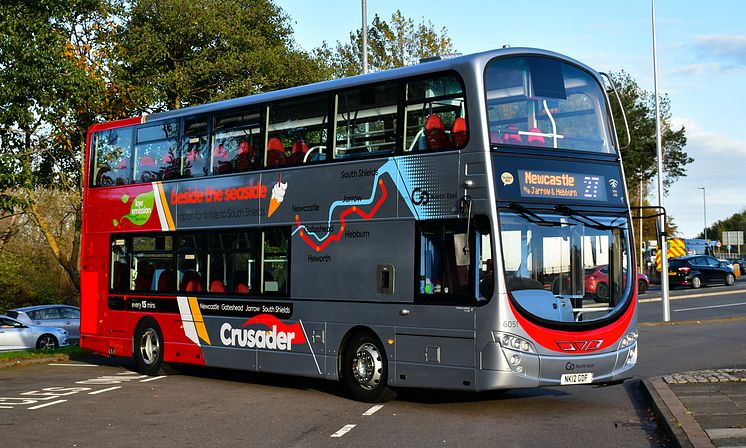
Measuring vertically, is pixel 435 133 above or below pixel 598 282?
above

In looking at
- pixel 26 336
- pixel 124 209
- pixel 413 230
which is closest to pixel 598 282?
pixel 413 230

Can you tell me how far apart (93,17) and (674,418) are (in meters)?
28.9

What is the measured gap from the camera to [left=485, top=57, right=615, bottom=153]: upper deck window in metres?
12.7

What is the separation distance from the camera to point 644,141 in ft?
216

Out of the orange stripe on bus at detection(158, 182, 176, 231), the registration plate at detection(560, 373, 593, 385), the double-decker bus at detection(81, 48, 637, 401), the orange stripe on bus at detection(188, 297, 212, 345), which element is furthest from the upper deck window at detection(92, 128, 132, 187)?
the registration plate at detection(560, 373, 593, 385)

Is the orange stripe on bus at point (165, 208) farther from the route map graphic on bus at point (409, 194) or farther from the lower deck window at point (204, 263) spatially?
the route map graphic on bus at point (409, 194)

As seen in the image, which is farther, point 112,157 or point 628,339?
point 112,157

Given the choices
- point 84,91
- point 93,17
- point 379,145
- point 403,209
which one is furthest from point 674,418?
point 93,17

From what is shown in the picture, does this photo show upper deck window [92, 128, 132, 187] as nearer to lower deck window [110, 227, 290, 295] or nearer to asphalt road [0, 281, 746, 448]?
lower deck window [110, 227, 290, 295]

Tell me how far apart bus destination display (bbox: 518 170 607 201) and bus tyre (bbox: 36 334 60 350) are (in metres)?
22.1

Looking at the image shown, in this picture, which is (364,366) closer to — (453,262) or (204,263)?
(453,262)

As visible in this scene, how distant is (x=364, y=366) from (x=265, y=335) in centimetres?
235

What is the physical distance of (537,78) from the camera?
1305cm

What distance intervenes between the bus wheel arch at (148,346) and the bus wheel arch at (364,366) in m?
4.99
